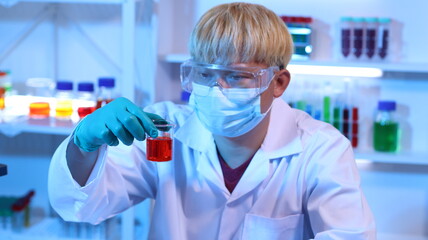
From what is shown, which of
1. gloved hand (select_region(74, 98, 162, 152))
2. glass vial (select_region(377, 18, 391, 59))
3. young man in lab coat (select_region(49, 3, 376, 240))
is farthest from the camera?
glass vial (select_region(377, 18, 391, 59))

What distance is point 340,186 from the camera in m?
1.42

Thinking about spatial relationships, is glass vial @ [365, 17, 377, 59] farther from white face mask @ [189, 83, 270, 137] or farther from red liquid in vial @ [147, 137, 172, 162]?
red liquid in vial @ [147, 137, 172, 162]

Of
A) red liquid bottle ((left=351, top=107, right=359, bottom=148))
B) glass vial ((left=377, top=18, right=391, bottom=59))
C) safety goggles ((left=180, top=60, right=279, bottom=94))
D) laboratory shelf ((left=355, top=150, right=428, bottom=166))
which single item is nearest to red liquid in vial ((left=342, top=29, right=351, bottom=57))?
glass vial ((left=377, top=18, right=391, bottom=59))

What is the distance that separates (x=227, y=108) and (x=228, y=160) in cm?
19

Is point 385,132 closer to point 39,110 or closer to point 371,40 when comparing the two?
point 371,40

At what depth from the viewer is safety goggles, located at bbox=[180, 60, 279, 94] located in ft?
4.59

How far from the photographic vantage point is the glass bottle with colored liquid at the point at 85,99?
2256 mm

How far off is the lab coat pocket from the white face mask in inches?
8.4

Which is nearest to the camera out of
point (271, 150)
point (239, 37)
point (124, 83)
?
point (239, 37)

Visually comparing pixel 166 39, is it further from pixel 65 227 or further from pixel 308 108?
pixel 65 227

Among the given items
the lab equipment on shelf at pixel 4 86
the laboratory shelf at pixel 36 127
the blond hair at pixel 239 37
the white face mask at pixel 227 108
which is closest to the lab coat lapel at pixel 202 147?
the white face mask at pixel 227 108

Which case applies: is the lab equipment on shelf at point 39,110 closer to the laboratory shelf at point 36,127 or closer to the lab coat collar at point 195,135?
the laboratory shelf at point 36,127

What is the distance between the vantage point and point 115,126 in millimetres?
1286

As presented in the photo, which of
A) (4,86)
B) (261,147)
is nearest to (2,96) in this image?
(4,86)
